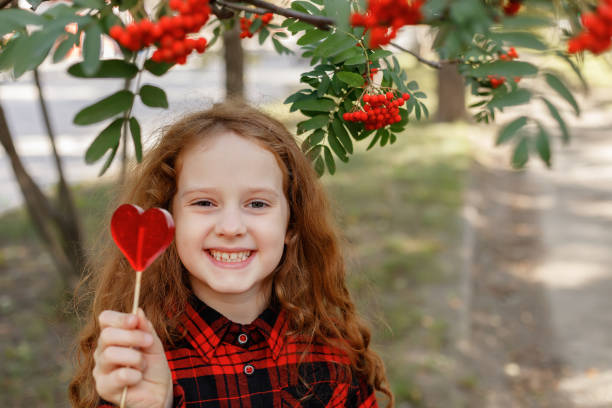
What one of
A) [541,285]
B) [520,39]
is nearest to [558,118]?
[520,39]

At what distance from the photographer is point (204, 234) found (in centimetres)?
157

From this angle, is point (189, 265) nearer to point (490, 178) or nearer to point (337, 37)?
point (337, 37)

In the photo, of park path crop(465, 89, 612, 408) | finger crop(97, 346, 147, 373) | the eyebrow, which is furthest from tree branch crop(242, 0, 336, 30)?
park path crop(465, 89, 612, 408)

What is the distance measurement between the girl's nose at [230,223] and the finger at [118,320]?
368mm

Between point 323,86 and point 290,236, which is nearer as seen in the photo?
point 323,86

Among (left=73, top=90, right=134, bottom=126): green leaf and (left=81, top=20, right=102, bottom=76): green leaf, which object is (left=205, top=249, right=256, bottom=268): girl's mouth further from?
(left=81, top=20, right=102, bottom=76): green leaf

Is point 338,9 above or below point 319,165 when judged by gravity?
above

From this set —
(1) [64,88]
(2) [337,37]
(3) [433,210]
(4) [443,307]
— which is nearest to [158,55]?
(2) [337,37]

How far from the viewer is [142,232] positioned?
1307mm

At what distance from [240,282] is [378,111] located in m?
0.54

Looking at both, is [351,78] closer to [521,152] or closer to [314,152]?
[314,152]

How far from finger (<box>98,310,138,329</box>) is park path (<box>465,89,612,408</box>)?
2.32 m

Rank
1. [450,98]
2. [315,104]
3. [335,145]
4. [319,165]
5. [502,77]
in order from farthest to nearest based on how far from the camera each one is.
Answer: [450,98] → [319,165] → [335,145] → [315,104] → [502,77]

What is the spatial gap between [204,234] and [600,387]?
3.22 m
